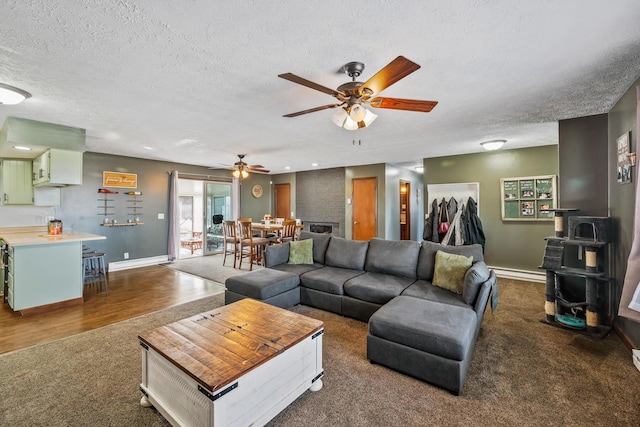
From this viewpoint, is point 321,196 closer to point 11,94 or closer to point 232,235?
point 232,235

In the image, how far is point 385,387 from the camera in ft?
6.51

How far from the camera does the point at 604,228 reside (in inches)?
112

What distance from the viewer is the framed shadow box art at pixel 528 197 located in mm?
4699

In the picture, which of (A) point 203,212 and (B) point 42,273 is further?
(A) point 203,212

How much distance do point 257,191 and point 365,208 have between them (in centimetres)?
351

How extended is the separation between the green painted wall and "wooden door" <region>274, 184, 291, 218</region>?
476 cm

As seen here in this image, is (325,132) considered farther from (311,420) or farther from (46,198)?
(46,198)

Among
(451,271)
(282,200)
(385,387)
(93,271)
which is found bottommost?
(385,387)

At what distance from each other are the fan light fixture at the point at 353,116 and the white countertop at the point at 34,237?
11.9ft

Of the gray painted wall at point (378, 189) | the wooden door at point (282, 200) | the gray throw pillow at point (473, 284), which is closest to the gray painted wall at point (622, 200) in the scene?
the gray throw pillow at point (473, 284)

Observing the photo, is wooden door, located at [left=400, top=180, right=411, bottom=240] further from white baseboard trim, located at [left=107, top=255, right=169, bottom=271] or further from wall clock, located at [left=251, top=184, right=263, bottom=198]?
white baseboard trim, located at [left=107, top=255, right=169, bottom=271]

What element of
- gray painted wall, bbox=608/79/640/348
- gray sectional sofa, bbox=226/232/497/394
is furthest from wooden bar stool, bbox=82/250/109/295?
gray painted wall, bbox=608/79/640/348

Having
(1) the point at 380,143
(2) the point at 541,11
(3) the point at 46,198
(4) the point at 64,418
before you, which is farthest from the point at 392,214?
(3) the point at 46,198

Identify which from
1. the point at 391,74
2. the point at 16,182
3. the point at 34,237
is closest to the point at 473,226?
the point at 391,74
